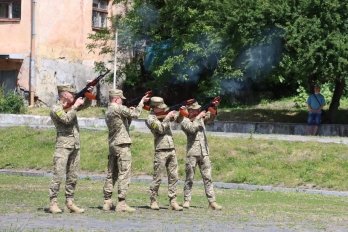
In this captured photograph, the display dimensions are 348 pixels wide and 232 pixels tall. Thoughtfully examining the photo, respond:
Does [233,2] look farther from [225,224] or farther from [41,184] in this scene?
[225,224]

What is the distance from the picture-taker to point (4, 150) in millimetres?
30047

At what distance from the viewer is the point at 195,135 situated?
57.5ft

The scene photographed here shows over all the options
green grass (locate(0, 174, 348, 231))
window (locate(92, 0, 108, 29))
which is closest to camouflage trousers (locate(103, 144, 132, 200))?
green grass (locate(0, 174, 348, 231))

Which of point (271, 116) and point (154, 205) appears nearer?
point (154, 205)

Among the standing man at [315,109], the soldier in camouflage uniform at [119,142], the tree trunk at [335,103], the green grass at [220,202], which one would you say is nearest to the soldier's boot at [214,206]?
the green grass at [220,202]

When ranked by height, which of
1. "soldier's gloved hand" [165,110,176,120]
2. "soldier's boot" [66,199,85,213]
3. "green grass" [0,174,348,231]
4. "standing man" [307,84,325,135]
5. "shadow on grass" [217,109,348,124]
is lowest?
"green grass" [0,174,348,231]

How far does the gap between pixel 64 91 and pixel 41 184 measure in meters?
7.46

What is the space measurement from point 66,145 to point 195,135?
283 cm

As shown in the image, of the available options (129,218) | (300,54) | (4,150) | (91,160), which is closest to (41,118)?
(4,150)

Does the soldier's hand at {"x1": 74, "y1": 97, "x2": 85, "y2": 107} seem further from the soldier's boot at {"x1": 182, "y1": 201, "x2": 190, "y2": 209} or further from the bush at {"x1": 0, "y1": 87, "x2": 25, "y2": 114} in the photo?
the bush at {"x1": 0, "y1": 87, "x2": 25, "y2": 114}

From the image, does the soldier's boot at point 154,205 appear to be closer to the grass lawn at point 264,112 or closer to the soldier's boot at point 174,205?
the soldier's boot at point 174,205

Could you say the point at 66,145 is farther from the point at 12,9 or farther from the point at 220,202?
the point at 12,9

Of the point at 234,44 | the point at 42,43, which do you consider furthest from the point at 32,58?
the point at 234,44

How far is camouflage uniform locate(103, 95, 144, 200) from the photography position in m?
16.3
